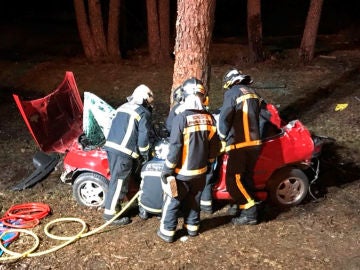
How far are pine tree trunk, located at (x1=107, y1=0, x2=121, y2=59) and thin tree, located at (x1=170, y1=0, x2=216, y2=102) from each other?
6.28 m

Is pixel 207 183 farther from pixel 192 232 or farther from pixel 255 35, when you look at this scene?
pixel 255 35

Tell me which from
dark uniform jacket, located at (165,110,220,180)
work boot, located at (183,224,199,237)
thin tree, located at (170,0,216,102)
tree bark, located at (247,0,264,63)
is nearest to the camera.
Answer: dark uniform jacket, located at (165,110,220,180)

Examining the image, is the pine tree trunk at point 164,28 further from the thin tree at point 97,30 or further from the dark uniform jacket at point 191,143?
the dark uniform jacket at point 191,143

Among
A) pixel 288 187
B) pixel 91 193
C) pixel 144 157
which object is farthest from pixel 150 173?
pixel 288 187

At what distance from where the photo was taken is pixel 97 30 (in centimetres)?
1173

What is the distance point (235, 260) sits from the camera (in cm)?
445

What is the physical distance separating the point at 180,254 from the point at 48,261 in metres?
1.42

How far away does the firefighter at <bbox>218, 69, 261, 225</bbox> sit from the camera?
479 cm

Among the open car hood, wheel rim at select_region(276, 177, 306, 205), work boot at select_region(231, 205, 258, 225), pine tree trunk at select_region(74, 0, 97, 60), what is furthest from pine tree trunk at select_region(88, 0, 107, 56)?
work boot at select_region(231, 205, 258, 225)

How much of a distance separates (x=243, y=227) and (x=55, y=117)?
339cm

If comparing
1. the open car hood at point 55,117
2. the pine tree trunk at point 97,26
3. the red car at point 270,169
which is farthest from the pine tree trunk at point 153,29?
the red car at point 270,169

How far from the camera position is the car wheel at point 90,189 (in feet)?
17.4

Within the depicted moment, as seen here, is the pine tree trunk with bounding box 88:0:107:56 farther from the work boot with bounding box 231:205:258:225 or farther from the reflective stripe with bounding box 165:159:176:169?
the reflective stripe with bounding box 165:159:176:169

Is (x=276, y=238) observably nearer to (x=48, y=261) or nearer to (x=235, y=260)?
(x=235, y=260)
